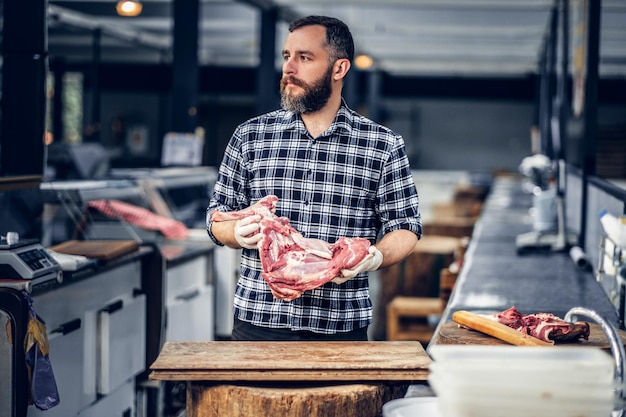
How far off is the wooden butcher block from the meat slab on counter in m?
0.36

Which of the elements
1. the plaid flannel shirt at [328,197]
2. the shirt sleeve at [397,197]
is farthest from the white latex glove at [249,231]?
the shirt sleeve at [397,197]

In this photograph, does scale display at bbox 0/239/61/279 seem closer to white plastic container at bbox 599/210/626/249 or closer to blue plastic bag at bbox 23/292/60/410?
blue plastic bag at bbox 23/292/60/410

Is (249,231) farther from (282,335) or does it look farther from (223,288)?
(223,288)

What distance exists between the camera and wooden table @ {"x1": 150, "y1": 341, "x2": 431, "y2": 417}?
2283mm

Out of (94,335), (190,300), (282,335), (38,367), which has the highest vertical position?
(282,335)

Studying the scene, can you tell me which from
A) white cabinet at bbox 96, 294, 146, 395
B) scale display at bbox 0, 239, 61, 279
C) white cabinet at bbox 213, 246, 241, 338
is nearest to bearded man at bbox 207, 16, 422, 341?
scale display at bbox 0, 239, 61, 279

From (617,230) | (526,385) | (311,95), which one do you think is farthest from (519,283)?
(526,385)

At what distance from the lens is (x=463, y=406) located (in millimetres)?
1594

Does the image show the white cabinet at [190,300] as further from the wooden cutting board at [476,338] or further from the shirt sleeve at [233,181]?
the wooden cutting board at [476,338]

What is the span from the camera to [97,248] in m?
4.72

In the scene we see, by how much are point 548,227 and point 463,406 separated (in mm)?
4764

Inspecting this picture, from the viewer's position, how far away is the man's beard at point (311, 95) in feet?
9.25

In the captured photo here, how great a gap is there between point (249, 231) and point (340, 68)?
616mm

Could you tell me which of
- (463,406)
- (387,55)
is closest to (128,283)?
(463,406)
